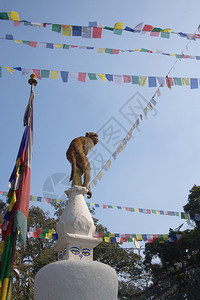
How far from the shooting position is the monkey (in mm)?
5496

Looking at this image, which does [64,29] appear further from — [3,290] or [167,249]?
[167,249]

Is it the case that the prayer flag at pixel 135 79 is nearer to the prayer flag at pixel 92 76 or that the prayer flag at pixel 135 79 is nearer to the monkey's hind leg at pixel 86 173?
the prayer flag at pixel 92 76

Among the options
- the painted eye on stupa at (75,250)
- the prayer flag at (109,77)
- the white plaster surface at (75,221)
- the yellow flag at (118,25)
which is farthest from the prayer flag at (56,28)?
the painted eye on stupa at (75,250)

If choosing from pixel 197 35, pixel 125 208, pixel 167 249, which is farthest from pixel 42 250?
pixel 197 35

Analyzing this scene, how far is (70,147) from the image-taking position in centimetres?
579

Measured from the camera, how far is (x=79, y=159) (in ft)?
18.5

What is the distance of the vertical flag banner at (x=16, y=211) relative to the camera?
15.8ft

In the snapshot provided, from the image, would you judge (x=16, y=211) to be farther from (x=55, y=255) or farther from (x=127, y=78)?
(x=55, y=255)

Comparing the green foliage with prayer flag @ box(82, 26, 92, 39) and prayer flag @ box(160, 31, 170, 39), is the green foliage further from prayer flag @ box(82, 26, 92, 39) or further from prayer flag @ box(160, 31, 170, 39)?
prayer flag @ box(82, 26, 92, 39)

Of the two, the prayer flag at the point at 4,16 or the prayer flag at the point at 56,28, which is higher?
the prayer flag at the point at 56,28

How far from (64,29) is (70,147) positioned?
8.37ft

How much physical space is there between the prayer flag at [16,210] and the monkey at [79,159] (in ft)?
2.71

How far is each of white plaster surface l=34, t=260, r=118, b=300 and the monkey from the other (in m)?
1.57

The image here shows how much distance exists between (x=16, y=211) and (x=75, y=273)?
1615 millimetres
